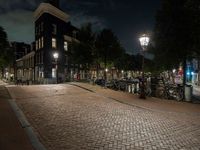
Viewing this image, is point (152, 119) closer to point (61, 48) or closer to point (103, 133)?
point (103, 133)

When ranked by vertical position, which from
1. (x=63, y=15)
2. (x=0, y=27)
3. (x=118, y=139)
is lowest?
(x=118, y=139)

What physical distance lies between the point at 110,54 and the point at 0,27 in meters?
18.8

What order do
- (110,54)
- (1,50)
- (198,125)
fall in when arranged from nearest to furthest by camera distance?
(198,125), (1,50), (110,54)

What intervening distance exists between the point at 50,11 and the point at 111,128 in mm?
43397

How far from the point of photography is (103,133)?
332 inches

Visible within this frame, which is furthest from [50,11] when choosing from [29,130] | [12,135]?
[12,135]

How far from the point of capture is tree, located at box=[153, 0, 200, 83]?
22.7 meters

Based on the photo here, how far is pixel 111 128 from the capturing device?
29.9 ft

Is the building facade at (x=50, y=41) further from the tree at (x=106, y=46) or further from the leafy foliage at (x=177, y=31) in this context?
the leafy foliage at (x=177, y=31)

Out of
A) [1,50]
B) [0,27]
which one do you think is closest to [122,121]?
[1,50]

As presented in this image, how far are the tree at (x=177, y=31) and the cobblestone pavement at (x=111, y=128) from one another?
13.2 metres

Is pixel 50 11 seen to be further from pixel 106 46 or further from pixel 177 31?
pixel 177 31

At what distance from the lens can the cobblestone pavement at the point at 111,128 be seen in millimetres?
7344

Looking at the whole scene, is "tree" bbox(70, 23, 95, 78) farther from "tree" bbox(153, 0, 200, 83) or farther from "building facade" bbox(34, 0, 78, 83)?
"tree" bbox(153, 0, 200, 83)
